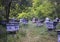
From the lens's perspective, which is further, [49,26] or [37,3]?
[37,3]

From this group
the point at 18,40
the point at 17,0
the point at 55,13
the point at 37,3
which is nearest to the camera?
the point at 18,40

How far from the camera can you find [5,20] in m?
13.0

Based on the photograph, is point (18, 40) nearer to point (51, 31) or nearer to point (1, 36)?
point (1, 36)

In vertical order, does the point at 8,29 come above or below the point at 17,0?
below

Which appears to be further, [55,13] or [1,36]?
[55,13]

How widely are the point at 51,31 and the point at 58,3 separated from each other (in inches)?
63.5

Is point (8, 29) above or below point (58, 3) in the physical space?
below

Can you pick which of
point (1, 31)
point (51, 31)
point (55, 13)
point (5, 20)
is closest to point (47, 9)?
point (55, 13)

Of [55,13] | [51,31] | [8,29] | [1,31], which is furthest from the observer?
[55,13]

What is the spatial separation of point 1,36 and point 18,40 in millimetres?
771

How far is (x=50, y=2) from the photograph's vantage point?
1302cm

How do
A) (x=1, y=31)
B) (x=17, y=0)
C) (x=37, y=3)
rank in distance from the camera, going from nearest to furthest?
(x=1, y=31), (x=17, y=0), (x=37, y=3)

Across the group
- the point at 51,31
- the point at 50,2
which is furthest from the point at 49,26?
the point at 50,2

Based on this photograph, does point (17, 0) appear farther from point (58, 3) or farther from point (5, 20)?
point (58, 3)
